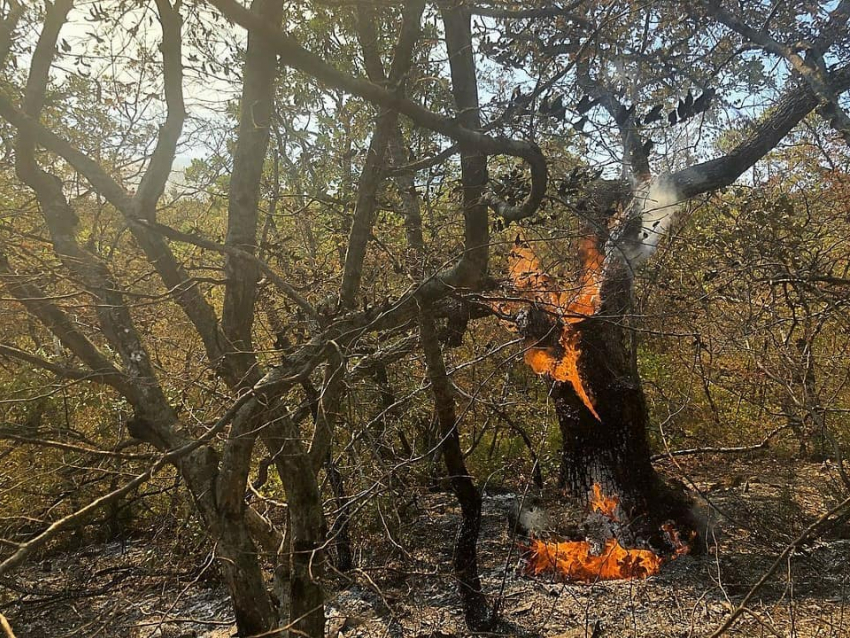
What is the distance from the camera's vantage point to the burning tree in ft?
11.4

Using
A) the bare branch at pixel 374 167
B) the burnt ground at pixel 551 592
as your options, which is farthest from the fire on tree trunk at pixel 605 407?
the bare branch at pixel 374 167

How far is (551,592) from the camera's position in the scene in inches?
222

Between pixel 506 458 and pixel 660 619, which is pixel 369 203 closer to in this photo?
pixel 660 619

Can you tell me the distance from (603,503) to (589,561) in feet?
2.02

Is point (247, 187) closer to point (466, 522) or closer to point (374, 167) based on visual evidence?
point (374, 167)

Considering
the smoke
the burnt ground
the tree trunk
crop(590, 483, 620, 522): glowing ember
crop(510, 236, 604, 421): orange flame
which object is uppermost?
the smoke

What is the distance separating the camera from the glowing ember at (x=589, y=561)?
19.4 ft

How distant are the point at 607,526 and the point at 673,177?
3.73 metres

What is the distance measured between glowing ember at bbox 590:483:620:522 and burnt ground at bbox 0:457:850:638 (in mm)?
268

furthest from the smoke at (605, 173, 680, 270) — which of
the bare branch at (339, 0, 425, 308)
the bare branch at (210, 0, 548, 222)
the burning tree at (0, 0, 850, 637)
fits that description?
the bare branch at (339, 0, 425, 308)

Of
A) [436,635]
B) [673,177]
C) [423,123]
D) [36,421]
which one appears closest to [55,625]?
[36,421]

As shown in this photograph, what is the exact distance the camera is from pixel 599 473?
6.36m

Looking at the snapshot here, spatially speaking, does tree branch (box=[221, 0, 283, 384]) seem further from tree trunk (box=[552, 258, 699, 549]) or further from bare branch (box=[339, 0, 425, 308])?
tree trunk (box=[552, 258, 699, 549])

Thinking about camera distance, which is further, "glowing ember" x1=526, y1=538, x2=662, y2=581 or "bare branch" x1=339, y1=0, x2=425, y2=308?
"glowing ember" x1=526, y1=538, x2=662, y2=581
